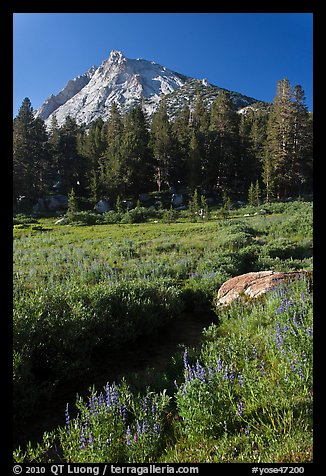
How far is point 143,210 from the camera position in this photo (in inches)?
1688

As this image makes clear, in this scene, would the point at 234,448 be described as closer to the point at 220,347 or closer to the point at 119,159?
the point at 220,347

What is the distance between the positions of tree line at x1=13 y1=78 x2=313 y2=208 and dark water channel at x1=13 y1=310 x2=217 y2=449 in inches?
1856

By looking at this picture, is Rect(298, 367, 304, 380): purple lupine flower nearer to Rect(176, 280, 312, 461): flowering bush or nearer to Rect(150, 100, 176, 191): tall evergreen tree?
Rect(176, 280, 312, 461): flowering bush

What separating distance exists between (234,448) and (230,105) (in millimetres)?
69982

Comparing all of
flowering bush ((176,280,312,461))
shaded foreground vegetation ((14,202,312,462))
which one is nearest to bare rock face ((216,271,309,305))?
shaded foreground vegetation ((14,202,312,462))

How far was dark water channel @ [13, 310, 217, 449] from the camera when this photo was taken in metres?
4.41

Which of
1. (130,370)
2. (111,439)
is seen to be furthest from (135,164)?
(111,439)

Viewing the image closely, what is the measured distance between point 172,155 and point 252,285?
5624 centimetres

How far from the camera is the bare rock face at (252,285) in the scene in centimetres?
736

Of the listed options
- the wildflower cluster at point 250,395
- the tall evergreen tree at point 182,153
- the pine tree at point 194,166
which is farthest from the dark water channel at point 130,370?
the tall evergreen tree at point 182,153

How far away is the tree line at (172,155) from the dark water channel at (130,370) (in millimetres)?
47131

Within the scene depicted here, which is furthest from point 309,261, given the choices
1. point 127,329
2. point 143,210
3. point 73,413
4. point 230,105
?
point 230,105

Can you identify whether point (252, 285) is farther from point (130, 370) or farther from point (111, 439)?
point (111, 439)

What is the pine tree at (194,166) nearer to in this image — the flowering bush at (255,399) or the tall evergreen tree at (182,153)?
the tall evergreen tree at (182,153)
